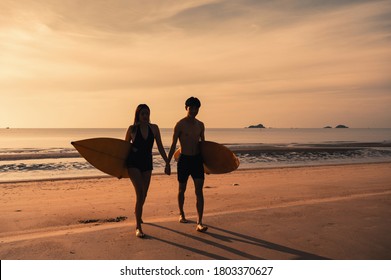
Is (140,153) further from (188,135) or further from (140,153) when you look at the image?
(188,135)

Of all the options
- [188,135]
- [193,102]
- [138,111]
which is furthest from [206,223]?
[138,111]

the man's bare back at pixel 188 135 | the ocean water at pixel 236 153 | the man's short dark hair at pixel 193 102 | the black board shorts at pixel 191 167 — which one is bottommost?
the ocean water at pixel 236 153

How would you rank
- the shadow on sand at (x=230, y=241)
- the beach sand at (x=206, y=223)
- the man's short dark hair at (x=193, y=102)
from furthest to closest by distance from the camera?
the man's short dark hair at (x=193, y=102) → the beach sand at (x=206, y=223) → the shadow on sand at (x=230, y=241)

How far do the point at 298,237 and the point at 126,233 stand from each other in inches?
102

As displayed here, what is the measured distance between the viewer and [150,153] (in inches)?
232

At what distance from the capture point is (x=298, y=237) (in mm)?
5422

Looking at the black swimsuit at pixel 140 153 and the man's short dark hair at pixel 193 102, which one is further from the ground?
the man's short dark hair at pixel 193 102

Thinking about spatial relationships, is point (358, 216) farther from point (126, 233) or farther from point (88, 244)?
point (88, 244)

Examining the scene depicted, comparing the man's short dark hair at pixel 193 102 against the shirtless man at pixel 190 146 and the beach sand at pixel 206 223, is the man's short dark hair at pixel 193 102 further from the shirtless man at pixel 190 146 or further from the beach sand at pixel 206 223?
the beach sand at pixel 206 223

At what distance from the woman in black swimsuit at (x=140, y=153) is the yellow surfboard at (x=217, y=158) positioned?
3.09ft

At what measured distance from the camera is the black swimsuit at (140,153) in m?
5.66

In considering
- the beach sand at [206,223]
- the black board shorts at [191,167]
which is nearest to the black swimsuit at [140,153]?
the black board shorts at [191,167]
